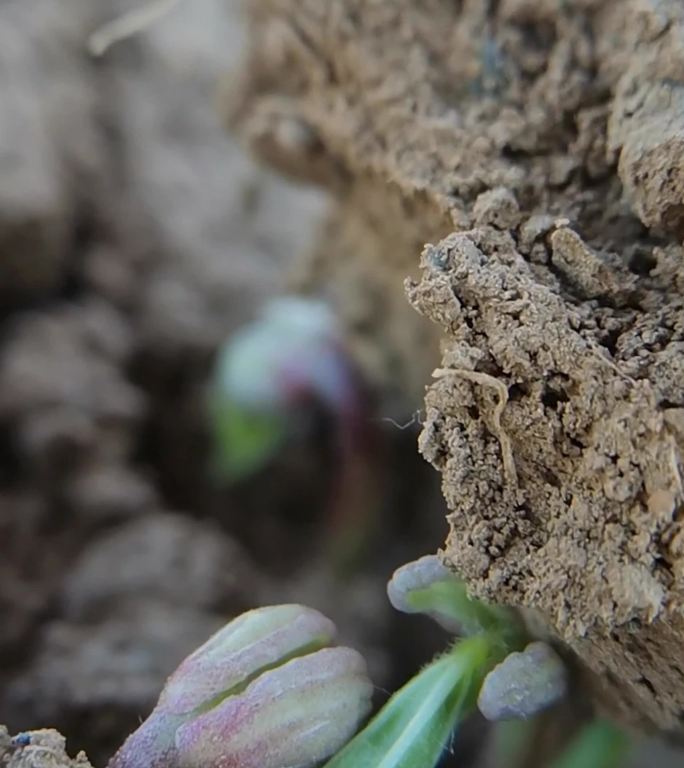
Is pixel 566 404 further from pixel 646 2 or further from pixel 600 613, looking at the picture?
pixel 646 2

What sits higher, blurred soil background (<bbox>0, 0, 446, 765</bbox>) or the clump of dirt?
blurred soil background (<bbox>0, 0, 446, 765</bbox>)

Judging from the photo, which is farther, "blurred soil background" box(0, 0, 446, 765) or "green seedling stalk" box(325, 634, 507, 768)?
"blurred soil background" box(0, 0, 446, 765)

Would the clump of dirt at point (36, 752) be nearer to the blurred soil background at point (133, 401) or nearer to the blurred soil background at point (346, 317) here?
the blurred soil background at point (346, 317)

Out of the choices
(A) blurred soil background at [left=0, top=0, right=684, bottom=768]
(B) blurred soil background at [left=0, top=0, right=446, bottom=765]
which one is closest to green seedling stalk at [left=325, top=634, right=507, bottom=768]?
(A) blurred soil background at [left=0, top=0, right=684, bottom=768]

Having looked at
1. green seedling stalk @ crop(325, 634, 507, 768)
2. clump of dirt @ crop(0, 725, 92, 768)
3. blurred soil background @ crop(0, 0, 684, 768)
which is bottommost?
green seedling stalk @ crop(325, 634, 507, 768)

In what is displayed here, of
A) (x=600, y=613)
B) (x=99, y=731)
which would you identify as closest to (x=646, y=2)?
(x=600, y=613)

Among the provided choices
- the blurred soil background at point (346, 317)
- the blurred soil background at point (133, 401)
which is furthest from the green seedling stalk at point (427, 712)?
the blurred soil background at point (133, 401)

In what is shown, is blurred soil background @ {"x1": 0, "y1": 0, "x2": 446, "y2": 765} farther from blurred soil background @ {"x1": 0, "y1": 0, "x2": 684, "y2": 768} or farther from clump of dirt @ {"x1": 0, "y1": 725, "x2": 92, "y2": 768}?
clump of dirt @ {"x1": 0, "y1": 725, "x2": 92, "y2": 768}

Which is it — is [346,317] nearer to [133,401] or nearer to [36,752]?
[133,401]
